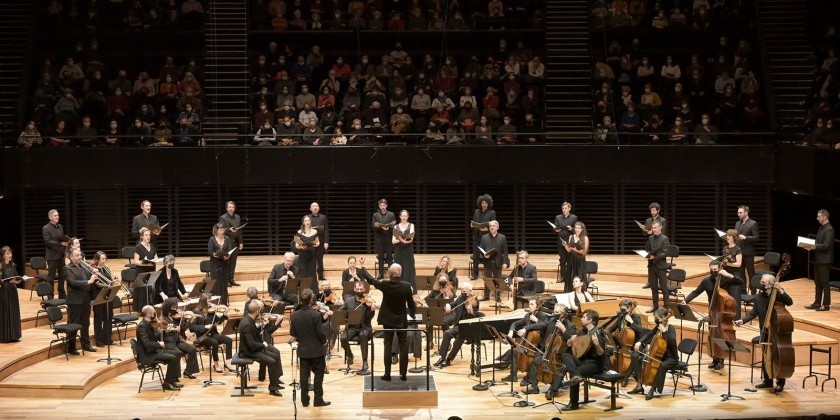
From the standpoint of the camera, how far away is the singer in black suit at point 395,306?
14.1 metres

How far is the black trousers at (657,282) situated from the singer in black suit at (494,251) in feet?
7.63

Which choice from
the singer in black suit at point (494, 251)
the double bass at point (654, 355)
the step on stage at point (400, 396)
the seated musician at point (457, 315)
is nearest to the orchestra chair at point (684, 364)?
the double bass at point (654, 355)

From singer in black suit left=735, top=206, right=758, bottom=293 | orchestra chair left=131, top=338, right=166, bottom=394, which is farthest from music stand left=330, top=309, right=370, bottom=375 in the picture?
singer in black suit left=735, top=206, right=758, bottom=293

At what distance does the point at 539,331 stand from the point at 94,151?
1054 cm

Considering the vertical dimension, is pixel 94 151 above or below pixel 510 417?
above

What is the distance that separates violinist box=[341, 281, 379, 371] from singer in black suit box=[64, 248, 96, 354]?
11.5 feet

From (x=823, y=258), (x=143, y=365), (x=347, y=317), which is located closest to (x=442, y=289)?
(x=347, y=317)

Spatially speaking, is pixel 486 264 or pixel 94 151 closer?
pixel 486 264

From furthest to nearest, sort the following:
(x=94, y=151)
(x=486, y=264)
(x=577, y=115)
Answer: (x=577, y=115)
(x=94, y=151)
(x=486, y=264)

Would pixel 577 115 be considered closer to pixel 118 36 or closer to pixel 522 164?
pixel 522 164

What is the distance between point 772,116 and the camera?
74.9 feet

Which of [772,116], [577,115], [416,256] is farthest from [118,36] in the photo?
[772,116]

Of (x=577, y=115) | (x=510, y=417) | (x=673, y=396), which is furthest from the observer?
(x=577, y=115)

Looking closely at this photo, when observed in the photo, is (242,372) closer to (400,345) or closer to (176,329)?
(176,329)
